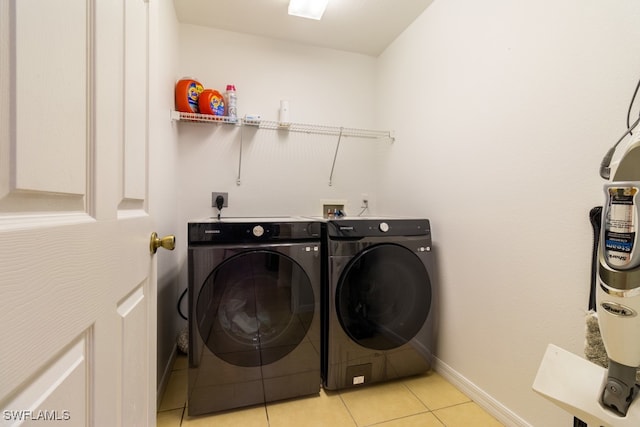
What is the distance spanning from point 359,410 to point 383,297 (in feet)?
1.88

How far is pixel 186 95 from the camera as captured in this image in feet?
6.11

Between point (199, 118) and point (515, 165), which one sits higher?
point (199, 118)

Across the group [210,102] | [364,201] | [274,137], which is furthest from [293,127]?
[364,201]

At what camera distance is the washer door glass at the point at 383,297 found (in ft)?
4.94

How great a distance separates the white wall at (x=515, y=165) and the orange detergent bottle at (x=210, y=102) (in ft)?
4.69

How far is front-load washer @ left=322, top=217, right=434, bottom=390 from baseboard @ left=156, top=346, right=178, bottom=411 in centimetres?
87

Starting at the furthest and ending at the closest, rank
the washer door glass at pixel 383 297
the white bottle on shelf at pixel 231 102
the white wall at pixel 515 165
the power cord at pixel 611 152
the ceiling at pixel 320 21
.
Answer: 1. the white bottle on shelf at pixel 231 102
2. the ceiling at pixel 320 21
3. the washer door glass at pixel 383 297
4. the white wall at pixel 515 165
5. the power cord at pixel 611 152

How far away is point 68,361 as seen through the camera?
17.3 inches

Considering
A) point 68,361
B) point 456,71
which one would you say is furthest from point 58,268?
point 456,71

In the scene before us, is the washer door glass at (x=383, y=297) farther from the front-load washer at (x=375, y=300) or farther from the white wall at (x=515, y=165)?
the white wall at (x=515, y=165)

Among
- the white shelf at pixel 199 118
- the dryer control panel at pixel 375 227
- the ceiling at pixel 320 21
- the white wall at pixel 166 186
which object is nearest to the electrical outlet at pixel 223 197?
the white wall at pixel 166 186

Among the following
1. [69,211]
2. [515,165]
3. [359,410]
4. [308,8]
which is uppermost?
[308,8]

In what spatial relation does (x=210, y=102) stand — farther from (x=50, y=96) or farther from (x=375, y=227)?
(x=50, y=96)

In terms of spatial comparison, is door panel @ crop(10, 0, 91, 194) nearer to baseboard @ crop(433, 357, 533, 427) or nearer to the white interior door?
the white interior door
